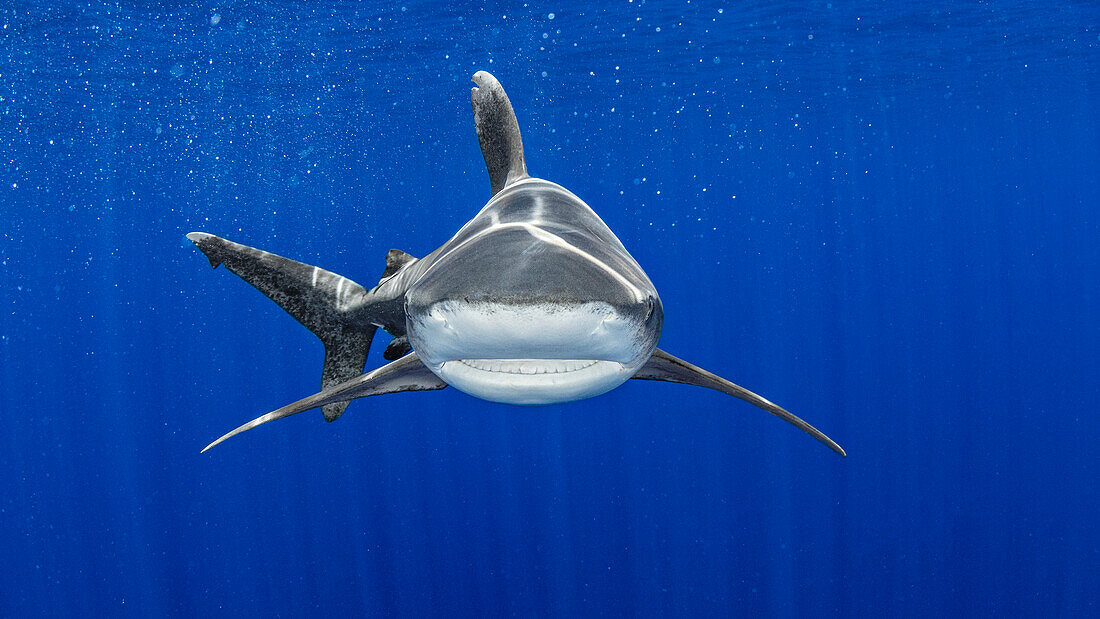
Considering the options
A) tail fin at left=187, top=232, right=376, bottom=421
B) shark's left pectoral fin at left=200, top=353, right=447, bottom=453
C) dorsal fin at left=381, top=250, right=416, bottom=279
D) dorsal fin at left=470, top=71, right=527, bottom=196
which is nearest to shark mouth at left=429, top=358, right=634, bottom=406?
shark's left pectoral fin at left=200, top=353, right=447, bottom=453

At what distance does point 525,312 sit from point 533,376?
1.36ft

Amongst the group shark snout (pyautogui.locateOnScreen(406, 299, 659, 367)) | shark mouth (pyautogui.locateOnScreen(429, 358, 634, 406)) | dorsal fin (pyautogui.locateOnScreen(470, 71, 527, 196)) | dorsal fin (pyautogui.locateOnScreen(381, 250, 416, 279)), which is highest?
dorsal fin (pyautogui.locateOnScreen(470, 71, 527, 196))

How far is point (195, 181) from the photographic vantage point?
953 inches

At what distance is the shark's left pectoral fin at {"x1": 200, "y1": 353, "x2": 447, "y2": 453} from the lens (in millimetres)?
2514

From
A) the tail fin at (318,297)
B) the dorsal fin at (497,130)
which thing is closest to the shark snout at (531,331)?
the tail fin at (318,297)

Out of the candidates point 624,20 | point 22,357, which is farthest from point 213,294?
point 624,20

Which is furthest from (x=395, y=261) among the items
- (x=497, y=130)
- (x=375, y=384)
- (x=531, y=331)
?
(x=531, y=331)

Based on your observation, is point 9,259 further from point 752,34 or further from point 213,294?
point 752,34

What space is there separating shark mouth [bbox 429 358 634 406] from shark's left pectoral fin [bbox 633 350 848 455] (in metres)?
0.61

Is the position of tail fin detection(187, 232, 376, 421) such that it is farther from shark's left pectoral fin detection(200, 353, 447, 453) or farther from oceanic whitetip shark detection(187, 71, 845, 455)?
shark's left pectoral fin detection(200, 353, 447, 453)

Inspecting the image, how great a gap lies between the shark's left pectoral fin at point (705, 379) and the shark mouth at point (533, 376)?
0.61m

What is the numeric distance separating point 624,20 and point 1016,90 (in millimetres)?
14814

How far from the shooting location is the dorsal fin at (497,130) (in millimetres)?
3955

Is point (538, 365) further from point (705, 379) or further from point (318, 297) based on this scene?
point (318, 297)
